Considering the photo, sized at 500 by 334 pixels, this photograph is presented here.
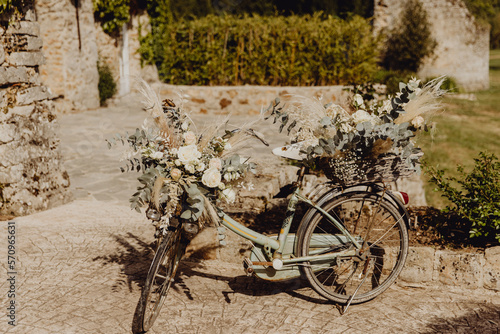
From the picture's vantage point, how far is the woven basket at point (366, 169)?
3404 mm

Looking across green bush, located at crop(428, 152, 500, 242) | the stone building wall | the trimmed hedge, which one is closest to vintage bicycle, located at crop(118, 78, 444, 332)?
green bush, located at crop(428, 152, 500, 242)

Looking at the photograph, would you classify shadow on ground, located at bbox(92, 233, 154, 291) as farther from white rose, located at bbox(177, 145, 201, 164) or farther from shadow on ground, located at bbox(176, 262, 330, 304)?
white rose, located at bbox(177, 145, 201, 164)

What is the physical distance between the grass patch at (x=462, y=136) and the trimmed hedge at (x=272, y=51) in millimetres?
2455

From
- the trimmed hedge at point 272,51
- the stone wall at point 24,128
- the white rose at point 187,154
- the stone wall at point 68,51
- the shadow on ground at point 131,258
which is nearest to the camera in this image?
the white rose at point 187,154

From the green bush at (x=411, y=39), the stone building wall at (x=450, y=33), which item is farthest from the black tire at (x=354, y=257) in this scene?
the stone building wall at (x=450, y=33)

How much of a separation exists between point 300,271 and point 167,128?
4.38 ft

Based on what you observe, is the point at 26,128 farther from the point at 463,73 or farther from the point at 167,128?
the point at 463,73

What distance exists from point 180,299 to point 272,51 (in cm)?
968

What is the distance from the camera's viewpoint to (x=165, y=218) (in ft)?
10.4

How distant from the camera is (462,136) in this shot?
11.8 meters

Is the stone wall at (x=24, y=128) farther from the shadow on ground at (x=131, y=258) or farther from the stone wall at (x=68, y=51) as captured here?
the stone wall at (x=68, y=51)

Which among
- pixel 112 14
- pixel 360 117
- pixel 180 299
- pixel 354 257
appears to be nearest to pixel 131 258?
pixel 180 299

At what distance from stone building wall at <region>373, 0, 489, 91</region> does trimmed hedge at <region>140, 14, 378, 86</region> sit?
630cm

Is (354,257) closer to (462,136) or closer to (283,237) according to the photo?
(283,237)
